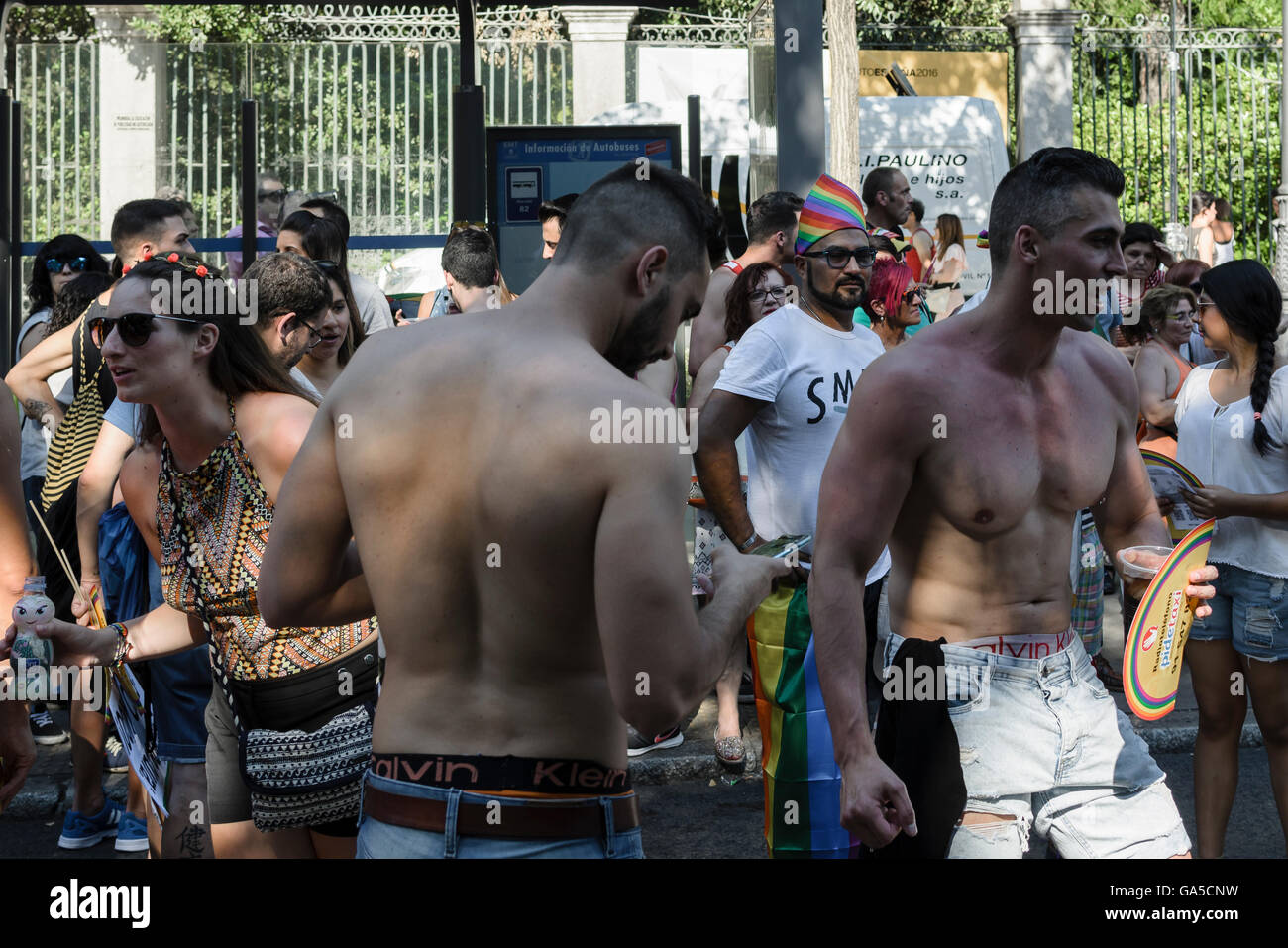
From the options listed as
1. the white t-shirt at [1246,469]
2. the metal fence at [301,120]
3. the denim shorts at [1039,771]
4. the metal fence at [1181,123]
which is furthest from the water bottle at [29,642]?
the metal fence at [1181,123]

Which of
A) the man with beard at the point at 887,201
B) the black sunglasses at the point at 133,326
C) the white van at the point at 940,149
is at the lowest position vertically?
the black sunglasses at the point at 133,326

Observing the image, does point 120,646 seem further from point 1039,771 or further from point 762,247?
point 762,247

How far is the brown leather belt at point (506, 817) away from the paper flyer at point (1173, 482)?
237cm

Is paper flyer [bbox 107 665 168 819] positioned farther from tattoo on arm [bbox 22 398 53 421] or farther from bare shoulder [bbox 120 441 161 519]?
tattoo on arm [bbox 22 398 53 421]

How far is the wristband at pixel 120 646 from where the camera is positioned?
3.79 meters

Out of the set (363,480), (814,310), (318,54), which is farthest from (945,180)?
(363,480)

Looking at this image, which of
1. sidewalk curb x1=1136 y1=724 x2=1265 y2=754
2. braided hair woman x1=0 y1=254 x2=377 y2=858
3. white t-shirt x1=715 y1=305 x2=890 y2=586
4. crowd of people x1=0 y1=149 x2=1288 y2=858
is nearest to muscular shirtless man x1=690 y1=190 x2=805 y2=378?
crowd of people x1=0 y1=149 x2=1288 y2=858

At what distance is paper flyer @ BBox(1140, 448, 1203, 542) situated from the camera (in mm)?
4406

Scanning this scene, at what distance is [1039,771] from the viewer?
10.9 ft

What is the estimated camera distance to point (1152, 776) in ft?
11.1

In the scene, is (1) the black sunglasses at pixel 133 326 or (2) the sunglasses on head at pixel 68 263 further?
(2) the sunglasses on head at pixel 68 263

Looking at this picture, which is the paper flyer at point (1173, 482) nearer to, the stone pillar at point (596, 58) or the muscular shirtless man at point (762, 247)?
the muscular shirtless man at point (762, 247)
